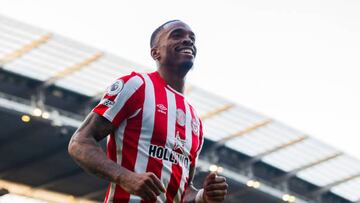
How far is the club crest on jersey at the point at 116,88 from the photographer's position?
3.51 m

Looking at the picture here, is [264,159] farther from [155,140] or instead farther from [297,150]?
[155,140]

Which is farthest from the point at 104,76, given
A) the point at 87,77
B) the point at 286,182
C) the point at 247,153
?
the point at 286,182

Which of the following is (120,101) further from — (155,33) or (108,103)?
(155,33)

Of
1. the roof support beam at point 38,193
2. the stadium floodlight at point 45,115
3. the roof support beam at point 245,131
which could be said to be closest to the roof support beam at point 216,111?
the roof support beam at point 245,131

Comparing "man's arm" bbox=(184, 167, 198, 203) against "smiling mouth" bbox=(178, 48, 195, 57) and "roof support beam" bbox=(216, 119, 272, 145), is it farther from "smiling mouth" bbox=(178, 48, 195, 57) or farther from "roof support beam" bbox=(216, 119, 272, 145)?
"roof support beam" bbox=(216, 119, 272, 145)

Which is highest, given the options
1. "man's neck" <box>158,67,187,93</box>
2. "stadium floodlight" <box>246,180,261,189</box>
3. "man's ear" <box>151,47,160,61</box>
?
"stadium floodlight" <box>246,180,261,189</box>

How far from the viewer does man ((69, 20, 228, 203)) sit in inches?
132

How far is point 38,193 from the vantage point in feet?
92.6

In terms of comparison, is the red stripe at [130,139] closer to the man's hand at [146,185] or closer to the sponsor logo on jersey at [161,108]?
the sponsor logo on jersey at [161,108]

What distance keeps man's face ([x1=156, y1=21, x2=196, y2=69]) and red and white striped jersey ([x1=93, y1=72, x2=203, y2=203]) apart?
0.18 m

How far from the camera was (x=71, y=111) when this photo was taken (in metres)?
23.7

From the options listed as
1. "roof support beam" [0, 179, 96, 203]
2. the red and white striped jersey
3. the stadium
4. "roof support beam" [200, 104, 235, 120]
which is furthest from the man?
"roof support beam" [0, 179, 96, 203]

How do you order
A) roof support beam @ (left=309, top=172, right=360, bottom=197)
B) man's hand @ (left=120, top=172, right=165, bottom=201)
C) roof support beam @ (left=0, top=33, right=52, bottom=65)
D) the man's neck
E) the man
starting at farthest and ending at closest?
roof support beam @ (left=309, top=172, right=360, bottom=197) → roof support beam @ (left=0, top=33, right=52, bottom=65) → the man's neck → the man → man's hand @ (left=120, top=172, right=165, bottom=201)

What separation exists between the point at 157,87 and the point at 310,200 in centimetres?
2734
